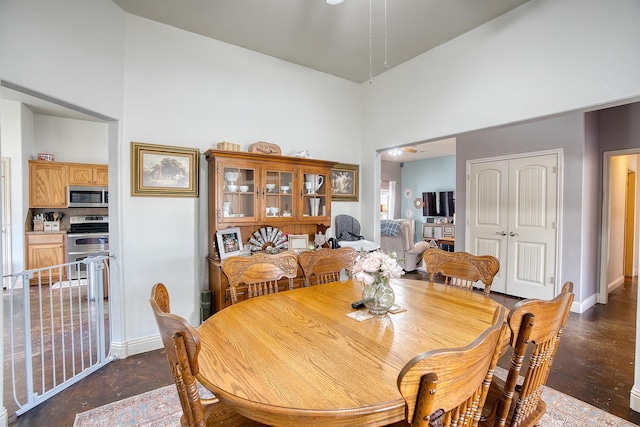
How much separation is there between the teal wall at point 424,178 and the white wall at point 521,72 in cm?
583

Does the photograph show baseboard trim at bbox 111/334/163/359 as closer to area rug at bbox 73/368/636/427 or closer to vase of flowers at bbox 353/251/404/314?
area rug at bbox 73/368/636/427

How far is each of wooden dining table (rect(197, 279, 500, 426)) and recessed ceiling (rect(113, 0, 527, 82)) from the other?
2.36 meters

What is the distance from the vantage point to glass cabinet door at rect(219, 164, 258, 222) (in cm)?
286

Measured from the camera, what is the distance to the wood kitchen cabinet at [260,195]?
2.82 m

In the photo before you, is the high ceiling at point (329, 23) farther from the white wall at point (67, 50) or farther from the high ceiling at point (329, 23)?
the white wall at point (67, 50)

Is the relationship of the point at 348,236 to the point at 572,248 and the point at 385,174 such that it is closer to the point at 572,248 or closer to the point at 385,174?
the point at 572,248

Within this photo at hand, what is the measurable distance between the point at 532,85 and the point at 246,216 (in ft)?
8.90

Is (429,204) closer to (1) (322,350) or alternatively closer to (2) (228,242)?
(2) (228,242)

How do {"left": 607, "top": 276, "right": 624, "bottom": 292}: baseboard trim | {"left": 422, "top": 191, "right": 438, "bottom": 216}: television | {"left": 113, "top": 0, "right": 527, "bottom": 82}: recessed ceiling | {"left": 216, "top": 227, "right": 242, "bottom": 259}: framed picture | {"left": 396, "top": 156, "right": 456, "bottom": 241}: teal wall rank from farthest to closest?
{"left": 422, "top": 191, "right": 438, "bottom": 216}: television → {"left": 396, "top": 156, "right": 456, "bottom": 241}: teal wall → {"left": 607, "top": 276, "right": 624, "bottom": 292}: baseboard trim → {"left": 216, "top": 227, "right": 242, "bottom": 259}: framed picture → {"left": 113, "top": 0, "right": 527, "bottom": 82}: recessed ceiling

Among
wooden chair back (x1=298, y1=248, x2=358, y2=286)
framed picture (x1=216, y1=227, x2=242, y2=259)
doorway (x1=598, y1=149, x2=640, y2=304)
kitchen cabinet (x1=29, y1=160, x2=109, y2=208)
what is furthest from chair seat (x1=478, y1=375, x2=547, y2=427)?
kitchen cabinet (x1=29, y1=160, x2=109, y2=208)

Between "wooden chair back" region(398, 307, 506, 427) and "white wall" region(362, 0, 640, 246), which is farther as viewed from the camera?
"white wall" region(362, 0, 640, 246)

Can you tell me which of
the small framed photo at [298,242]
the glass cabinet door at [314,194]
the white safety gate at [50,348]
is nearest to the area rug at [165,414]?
the white safety gate at [50,348]

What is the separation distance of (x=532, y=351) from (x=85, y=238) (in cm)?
640

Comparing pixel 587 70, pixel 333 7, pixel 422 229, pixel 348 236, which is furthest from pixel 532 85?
pixel 422 229
